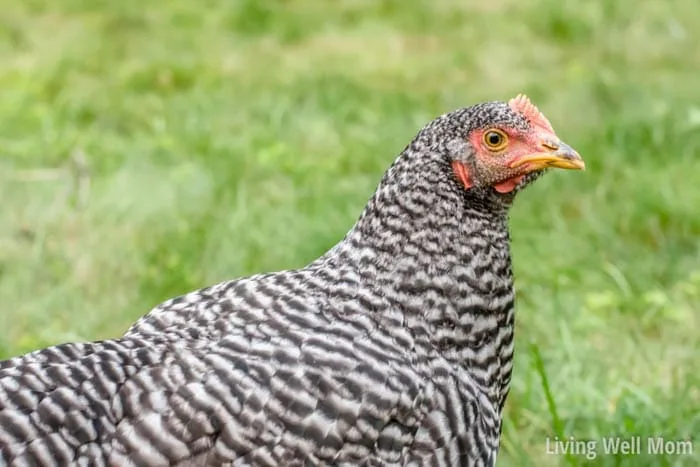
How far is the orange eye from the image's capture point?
2750mm

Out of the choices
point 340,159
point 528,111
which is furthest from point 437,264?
point 340,159

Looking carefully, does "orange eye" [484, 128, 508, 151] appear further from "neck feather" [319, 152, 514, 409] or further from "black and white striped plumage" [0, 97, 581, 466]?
"neck feather" [319, 152, 514, 409]

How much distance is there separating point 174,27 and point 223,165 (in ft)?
10.2

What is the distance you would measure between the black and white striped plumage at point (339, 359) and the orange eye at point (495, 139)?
0.02 metres

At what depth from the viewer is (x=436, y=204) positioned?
9.00 ft

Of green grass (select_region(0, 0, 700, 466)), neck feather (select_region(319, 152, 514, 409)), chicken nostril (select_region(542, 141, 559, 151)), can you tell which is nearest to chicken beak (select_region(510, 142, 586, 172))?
chicken nostril (select_region(542, 141, 559, 151))

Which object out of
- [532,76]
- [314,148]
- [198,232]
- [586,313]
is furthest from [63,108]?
[586,313]

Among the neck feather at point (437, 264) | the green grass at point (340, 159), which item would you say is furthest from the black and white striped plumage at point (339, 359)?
the green grass at point (340, 159)

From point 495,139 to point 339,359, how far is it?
714mm

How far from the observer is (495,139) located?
9.06 feet

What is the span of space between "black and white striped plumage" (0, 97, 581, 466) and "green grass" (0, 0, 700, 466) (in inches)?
22.4

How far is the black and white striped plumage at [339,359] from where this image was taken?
2385 millimetres

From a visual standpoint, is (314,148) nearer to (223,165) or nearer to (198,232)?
(223,165)

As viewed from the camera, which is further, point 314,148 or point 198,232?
point 314,148
